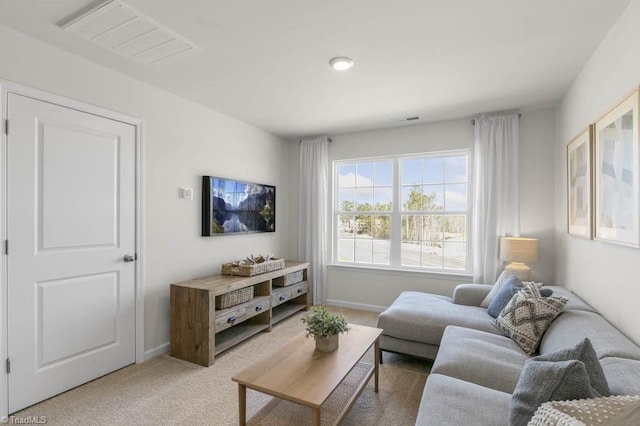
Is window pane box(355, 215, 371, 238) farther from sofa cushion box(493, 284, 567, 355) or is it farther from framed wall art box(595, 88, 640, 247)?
framed wall art box(595, 88, 640, 247)

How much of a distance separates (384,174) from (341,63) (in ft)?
7.19

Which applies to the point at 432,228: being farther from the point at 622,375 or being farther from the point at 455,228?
the point at 622,375

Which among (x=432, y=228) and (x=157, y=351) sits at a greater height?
(x=432, y=228)

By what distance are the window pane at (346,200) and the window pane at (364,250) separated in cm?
50

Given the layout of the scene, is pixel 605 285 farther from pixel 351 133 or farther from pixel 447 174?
pixel 351 133

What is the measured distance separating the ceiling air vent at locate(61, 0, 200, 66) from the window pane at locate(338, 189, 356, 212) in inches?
112

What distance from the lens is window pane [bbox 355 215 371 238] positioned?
14.6 feet

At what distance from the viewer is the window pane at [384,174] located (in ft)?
14.1

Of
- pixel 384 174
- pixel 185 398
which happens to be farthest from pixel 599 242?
pixel 185 398

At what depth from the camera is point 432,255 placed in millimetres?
4039

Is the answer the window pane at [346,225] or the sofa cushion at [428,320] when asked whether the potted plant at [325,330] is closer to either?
the sofa cushion at [428,320]

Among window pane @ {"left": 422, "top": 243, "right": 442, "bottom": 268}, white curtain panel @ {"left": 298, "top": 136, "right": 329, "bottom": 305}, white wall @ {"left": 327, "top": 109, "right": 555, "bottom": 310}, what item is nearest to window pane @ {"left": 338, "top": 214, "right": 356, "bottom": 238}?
white curtain panel @ {"left": 298, "top": 136, "right": 329, "bottom": 305}

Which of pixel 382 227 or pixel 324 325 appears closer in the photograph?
pixel 324 325

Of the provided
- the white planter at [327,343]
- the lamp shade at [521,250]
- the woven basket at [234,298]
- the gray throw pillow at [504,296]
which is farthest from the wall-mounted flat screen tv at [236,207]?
the lamp shade at [521,250]
